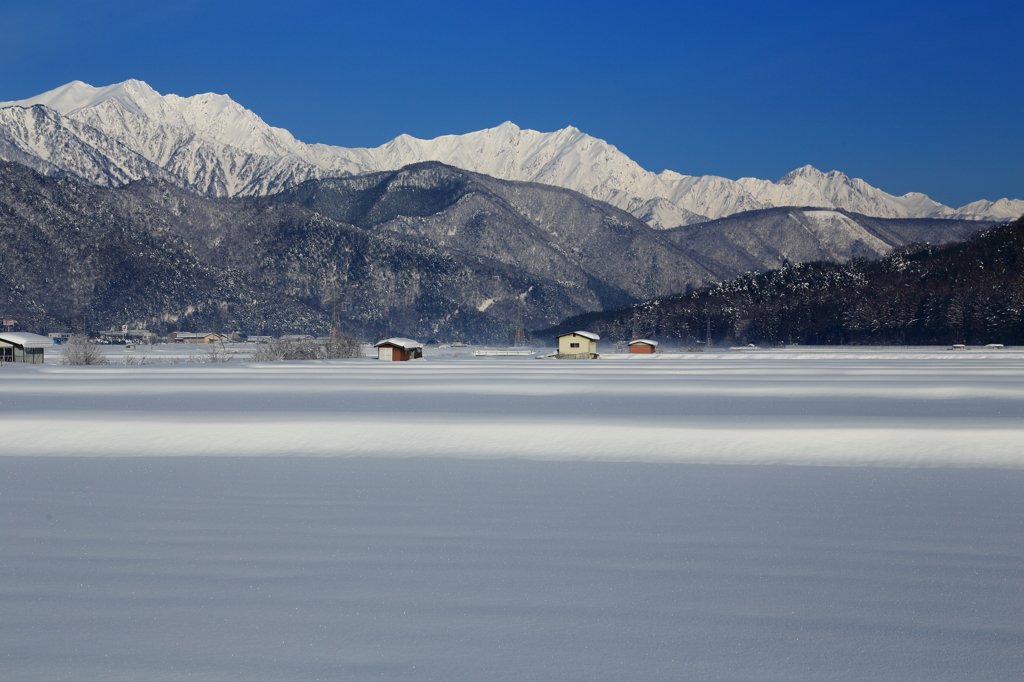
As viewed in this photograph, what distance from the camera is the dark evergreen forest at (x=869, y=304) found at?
301 ft

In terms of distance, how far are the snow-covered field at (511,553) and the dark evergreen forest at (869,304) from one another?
78805 mm

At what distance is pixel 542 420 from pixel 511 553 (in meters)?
13.8

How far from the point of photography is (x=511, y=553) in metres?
9.05

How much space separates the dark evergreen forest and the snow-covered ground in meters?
57.2

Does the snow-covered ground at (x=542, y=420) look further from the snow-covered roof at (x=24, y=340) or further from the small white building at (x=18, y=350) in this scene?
the small white building at (x=18, y=350)

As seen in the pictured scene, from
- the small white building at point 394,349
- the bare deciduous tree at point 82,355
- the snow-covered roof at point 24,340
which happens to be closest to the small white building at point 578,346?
the small white building at point 394,349

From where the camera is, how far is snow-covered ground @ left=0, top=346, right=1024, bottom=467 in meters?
17.4

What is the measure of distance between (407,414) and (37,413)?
32.5 feet

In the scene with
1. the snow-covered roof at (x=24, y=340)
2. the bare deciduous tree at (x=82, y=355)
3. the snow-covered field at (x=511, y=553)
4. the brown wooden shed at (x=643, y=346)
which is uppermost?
the snow-covered roof at (x=24, y=340)

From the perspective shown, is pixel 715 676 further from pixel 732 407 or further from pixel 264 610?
pixel 732 407

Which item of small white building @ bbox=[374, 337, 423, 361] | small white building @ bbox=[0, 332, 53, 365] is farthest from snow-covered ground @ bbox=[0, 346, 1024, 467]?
small white building @ bbox=[374, 337, 423, 361]

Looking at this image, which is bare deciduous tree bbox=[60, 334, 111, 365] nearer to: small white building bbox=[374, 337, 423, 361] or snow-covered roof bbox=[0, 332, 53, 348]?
snow-covered roof bbox=[0, 332, 53, 348]

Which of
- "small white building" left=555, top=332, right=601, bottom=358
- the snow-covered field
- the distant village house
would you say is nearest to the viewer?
the snow-covered field

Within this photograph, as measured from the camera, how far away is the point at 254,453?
17.0 m
